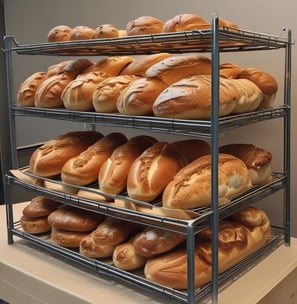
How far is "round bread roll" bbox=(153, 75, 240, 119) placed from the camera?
1071 mm

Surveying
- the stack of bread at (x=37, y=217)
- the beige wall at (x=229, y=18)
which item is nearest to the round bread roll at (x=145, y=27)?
the beige wall at (x=229, y=18)

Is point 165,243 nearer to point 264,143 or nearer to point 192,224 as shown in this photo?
point 192,224

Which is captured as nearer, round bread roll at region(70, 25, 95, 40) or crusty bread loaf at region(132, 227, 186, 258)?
crusty bread loaf at region(132, 227, 186, 258)

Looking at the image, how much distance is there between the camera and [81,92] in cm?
132

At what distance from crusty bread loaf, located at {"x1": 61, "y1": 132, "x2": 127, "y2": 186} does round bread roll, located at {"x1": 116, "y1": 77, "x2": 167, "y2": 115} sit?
0.68 ft

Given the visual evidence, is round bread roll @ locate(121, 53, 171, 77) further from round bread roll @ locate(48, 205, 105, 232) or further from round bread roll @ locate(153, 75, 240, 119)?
round bread roll @ locate(48, 205, 105, 232)

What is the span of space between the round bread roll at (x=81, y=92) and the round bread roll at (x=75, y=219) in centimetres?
33

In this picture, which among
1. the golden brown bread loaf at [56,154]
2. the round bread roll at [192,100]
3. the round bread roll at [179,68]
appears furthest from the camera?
the golden brown bread loaf at [56,154]

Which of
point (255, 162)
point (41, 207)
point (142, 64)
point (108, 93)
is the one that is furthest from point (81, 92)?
point (255, 162)

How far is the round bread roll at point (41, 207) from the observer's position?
1.50 meters

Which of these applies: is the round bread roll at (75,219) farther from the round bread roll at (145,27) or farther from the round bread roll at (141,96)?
the round bread roll at (145,27)

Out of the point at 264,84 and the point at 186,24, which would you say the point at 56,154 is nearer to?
the point at 186,24

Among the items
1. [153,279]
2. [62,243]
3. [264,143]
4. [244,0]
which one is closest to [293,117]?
[264,143]

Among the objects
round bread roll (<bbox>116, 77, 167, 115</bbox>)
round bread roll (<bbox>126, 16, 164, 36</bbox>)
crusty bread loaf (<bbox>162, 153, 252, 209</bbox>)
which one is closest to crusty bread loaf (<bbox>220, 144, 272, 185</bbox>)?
crusty bread loaf (<bbox>162, 153, 252, 209</bbox>)
